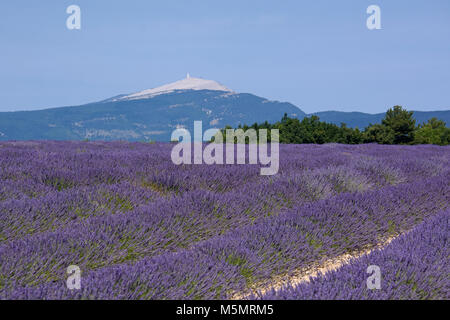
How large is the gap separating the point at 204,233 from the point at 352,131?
28293 mm

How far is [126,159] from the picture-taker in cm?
561

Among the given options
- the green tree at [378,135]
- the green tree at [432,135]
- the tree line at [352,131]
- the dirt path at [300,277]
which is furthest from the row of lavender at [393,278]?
the green tree at [432,135]

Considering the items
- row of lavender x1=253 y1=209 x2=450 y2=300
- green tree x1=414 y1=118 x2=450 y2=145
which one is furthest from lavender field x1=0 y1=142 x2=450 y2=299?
green tree x1=414 y1=118 x2=450 y2=145

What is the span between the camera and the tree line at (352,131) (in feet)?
83.7

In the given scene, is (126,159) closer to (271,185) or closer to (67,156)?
(67,156)

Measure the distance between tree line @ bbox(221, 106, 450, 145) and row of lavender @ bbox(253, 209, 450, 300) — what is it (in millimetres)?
21033

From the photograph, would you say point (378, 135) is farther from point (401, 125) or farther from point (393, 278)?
point (393, 278)

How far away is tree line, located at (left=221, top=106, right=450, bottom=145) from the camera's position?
2552 centimetres

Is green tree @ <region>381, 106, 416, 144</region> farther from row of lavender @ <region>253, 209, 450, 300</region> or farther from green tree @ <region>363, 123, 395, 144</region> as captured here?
row of lavender @ <region>253, 209, 450, 300</region>

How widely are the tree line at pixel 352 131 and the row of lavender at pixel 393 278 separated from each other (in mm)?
21033

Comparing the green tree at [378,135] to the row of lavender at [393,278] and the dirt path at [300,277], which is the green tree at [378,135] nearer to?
the dirt path at [300,277]
